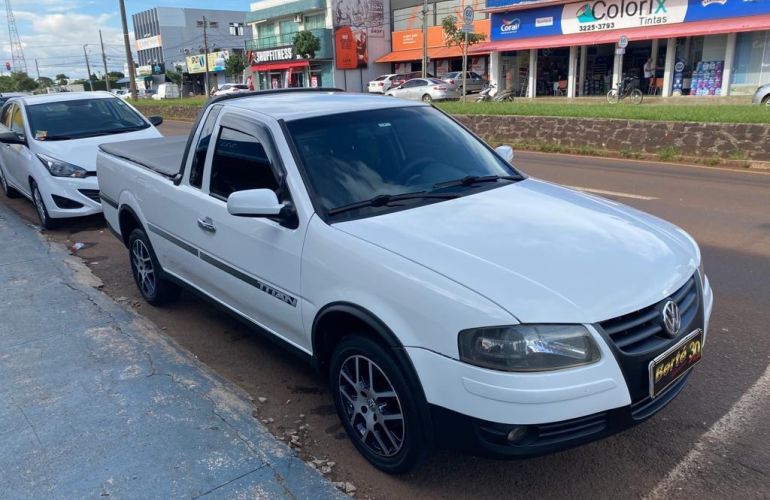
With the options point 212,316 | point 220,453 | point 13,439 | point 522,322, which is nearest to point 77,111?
point 212,316

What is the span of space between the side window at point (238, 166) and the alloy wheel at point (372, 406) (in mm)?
1179

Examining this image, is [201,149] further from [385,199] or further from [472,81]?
[472,81]

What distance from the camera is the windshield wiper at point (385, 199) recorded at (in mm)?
3291

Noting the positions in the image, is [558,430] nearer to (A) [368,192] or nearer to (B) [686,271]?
(B) [686,271]

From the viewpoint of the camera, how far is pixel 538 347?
2.45m

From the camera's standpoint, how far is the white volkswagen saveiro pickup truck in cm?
247

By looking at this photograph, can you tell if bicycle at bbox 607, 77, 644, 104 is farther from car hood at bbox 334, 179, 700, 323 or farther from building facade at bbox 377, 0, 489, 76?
car hood at bbox 334, 179, 700, 323

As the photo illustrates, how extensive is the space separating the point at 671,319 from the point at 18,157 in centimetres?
934

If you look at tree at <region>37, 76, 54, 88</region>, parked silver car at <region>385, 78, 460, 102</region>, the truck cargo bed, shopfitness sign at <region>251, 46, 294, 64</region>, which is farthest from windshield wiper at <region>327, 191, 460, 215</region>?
tree at <region>37, 76, 54, 88</region>

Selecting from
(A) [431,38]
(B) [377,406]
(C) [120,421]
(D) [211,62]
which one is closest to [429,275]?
(B) [377,406]

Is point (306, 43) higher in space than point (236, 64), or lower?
higher

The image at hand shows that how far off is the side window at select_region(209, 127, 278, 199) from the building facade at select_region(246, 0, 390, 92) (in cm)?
4741

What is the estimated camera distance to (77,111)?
29.9ft

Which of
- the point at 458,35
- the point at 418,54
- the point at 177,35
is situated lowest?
the point at 418,54
